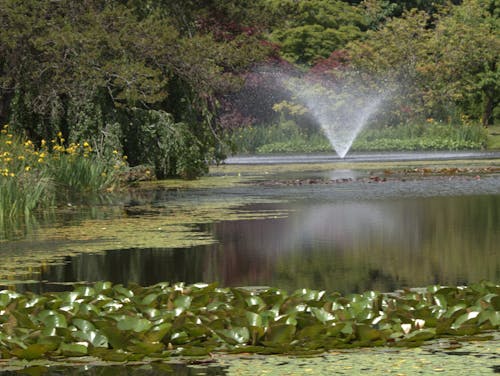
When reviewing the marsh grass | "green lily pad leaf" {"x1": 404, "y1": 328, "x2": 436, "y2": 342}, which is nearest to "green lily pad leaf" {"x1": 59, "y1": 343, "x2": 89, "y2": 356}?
"green lily pad leaf" {"x1": 404, "y1": 328, "x2": 436, "y2": 342}

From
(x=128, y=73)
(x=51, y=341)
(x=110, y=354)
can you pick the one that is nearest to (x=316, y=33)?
(x=128, y=73)

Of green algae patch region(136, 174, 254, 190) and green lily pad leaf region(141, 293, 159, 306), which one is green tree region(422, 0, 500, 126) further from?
green lily pad leaf region(141, 293, 159, 306)

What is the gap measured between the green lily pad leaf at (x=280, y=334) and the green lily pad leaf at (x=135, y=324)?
788 mm

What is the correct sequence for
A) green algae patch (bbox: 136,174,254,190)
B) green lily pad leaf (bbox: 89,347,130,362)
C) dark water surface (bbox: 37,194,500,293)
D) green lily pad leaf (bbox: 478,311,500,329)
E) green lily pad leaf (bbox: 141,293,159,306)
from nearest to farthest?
green lily pad leaf (bbox: 89,347,130,362)
green lily pad leaf (bbox: 478,311,500,329)
green lily pad leaf (bbox: 141,293,159,306)
dark water surface (bbox: 37,194,500,293)
green algae patch (bbox: 136,174,254,190)

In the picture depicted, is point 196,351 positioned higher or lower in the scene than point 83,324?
lower

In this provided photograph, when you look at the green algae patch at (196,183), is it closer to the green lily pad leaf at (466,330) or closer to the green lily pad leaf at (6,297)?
the green lily pad leaf at (6,297)

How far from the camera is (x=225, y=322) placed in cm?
830

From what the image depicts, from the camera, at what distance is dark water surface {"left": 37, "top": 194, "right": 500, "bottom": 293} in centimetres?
1160

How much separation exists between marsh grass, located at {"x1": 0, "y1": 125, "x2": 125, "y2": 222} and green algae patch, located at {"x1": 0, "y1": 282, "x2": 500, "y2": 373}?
28.9ft

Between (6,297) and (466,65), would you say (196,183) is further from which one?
(466,65)

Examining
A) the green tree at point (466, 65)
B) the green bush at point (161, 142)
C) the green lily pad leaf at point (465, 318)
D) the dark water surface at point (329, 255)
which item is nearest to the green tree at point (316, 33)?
the green tree at point (466, 65)

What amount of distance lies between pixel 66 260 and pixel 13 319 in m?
4.72

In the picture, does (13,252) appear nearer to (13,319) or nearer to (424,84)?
(13,319)

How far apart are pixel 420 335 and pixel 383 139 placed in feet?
131
